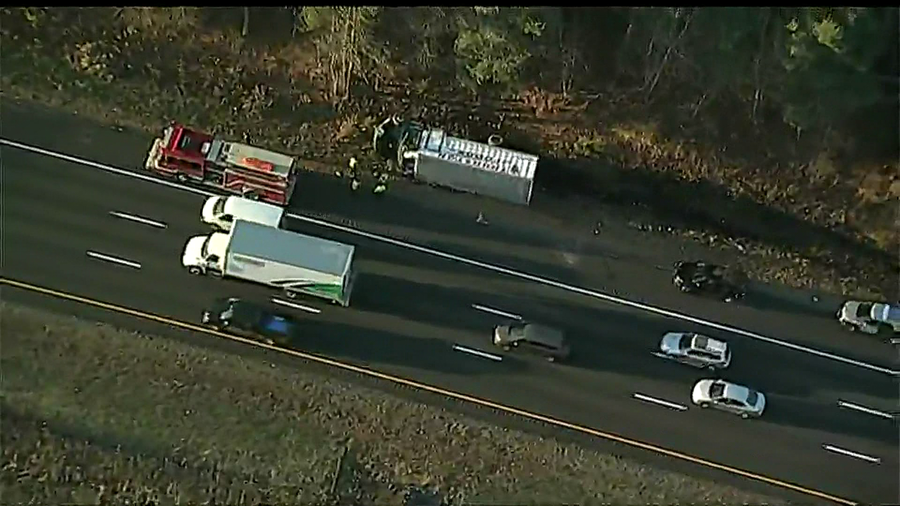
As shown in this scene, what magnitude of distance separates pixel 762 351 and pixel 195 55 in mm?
24936

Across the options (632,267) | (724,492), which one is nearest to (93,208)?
Result: (632,267)

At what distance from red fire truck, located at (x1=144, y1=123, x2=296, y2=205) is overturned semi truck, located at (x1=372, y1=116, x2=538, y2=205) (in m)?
4.30

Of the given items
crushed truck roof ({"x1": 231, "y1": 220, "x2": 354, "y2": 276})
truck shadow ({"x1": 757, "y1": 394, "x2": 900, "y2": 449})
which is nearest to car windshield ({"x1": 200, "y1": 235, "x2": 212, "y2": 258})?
crushed truck roof ({"x1": 231, "y1": 220, "x2": 354, "y2": 276})

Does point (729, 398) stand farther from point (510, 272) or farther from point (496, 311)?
point (510, 272)

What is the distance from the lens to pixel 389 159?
4809 centimetres

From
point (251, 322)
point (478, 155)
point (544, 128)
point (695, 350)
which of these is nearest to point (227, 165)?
point (251, 322)

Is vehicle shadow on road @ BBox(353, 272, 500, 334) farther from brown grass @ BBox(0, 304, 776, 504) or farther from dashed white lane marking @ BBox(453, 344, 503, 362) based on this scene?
brown grass @ BBox(0, 304, 776, 504)

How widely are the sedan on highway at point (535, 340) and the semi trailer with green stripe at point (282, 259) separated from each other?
6.00 m

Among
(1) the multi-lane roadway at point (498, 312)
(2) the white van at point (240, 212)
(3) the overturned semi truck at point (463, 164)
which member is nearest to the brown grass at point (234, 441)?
(1) the multi-lane roadway at point (498, 312)

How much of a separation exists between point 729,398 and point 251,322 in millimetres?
17203

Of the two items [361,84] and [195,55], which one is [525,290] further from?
[195,55]

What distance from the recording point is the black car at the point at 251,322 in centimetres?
4388

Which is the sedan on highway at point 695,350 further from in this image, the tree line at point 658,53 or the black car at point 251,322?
the black car at point 251,322

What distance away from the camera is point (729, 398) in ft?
145
